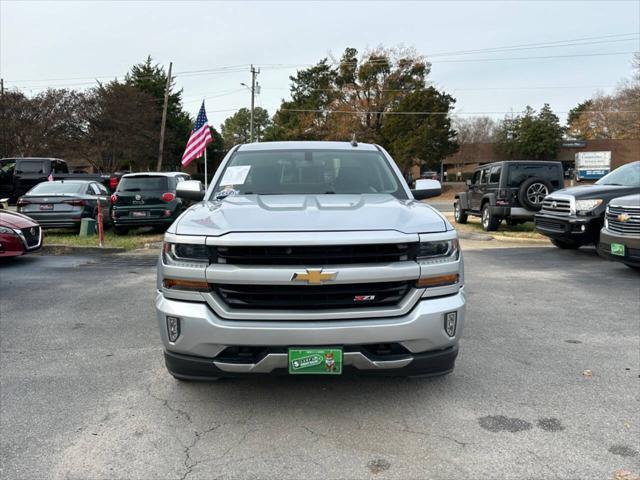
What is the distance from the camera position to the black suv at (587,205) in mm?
9828

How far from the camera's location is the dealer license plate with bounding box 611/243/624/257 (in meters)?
7.71

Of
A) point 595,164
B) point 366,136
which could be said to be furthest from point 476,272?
point 366,136

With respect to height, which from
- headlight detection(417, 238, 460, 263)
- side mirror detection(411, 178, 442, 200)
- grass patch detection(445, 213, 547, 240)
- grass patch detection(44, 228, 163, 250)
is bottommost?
grass patch detection(44, 228, 163, 250)

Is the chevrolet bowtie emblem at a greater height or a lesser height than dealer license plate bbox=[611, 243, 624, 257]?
greater

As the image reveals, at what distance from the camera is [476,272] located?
878 cm

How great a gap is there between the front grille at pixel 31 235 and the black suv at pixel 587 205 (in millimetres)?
9958

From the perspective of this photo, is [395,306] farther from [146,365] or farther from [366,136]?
[366,136]

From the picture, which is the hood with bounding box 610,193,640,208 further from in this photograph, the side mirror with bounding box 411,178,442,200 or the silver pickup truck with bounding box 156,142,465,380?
the silver pickup truck with bounding box 156,142,465,380

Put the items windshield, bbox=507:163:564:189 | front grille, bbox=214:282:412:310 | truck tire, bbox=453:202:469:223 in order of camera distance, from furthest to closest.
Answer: truck tire, bbox=453:202:469:223 < windshield, bbox=507:163:564:189 < front grille, bbox=214:282:412:310

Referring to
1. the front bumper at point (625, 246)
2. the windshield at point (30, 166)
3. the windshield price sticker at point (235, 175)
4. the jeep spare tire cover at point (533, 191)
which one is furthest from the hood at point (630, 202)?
the windshield at point (30, 166)

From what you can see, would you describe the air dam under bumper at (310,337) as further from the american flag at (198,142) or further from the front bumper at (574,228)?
the american flag at (198,142)

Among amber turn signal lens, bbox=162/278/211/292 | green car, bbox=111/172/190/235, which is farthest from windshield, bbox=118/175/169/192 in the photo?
amber turn signal lens, bbox=162/278/211/292

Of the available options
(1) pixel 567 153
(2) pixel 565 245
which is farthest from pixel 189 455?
(1) pixel 567 153

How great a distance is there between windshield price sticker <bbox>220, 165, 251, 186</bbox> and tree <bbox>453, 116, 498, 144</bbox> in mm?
68382
